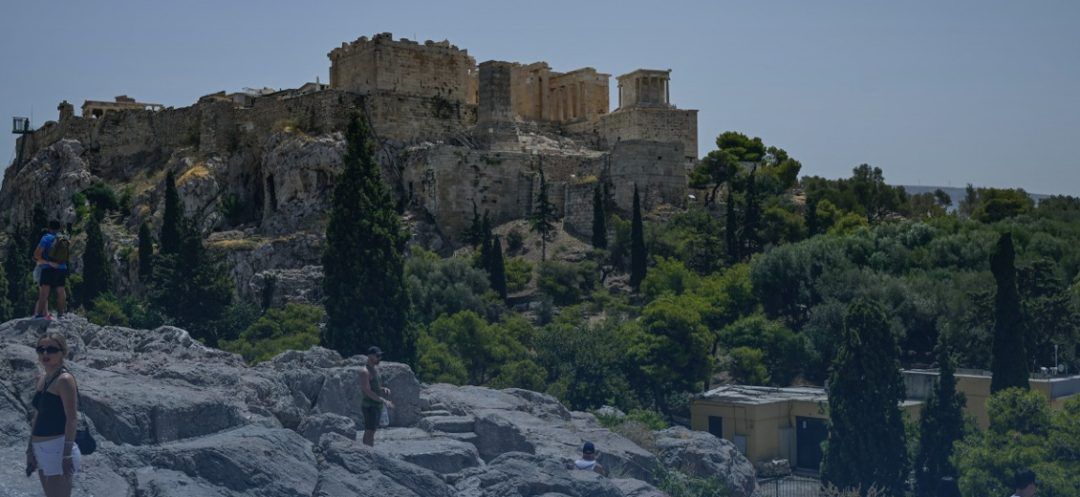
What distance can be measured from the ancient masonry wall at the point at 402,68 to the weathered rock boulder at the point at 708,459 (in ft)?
107

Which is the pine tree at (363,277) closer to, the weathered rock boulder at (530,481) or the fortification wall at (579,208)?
the weathered rock boulder at (530,481)

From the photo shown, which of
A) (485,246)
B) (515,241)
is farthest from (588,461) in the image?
(515,241)

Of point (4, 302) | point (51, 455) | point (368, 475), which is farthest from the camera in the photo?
point (4, 302)

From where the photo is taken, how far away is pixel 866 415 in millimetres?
27203

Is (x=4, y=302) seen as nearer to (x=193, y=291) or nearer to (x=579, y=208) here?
(x=193, y=291)

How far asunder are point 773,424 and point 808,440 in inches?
32.8

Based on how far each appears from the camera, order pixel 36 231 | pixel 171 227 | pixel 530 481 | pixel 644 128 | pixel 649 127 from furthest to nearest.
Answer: pixel 649 127, pixel 644 128, pixel 36 231, pixel 171 227, pixel 530 481

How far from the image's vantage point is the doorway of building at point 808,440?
3162 cm

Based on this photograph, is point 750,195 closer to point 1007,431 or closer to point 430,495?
point 1007,431

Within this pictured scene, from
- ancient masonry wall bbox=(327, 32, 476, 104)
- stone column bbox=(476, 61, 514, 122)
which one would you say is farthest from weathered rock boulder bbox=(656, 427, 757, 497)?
ancient masonry wall bbox=(327, 32, 476, 104)

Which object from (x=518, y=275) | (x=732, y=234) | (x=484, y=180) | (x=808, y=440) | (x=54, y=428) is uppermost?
(x=484, y=180)

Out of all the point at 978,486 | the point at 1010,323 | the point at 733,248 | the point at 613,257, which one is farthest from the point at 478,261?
the point at 978,486

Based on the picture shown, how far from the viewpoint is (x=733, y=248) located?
46094 millimetres

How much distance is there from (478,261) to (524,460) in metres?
28.8
